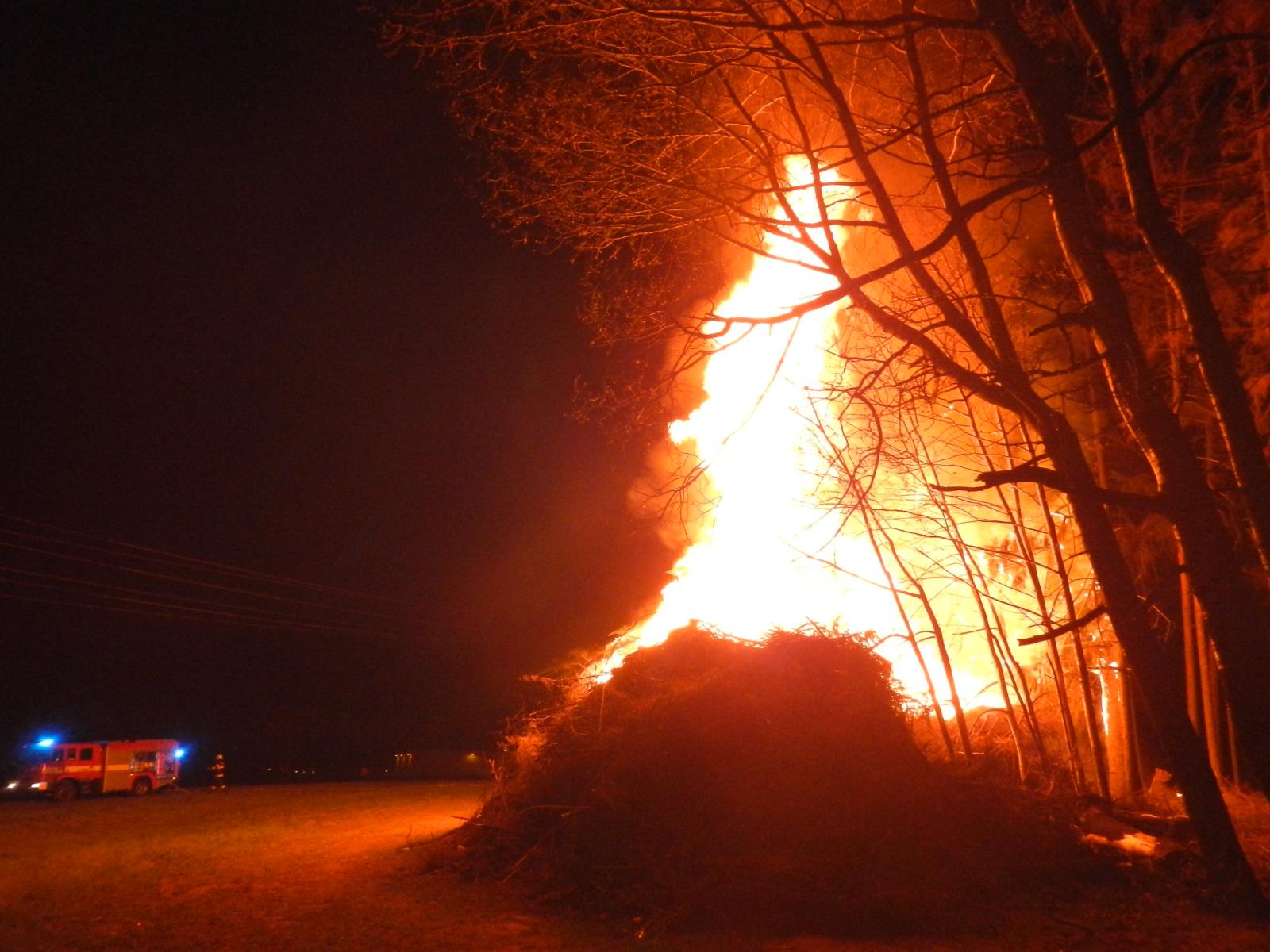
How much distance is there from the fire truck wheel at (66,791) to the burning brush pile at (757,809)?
56.8 ft

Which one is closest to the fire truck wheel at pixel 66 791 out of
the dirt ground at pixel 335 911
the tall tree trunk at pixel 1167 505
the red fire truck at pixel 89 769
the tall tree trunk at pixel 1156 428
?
the red fire truck at pixel 89 769

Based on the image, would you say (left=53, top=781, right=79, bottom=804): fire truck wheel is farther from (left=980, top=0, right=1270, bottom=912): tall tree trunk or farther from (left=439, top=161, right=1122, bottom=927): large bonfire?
(left=980, top=0, right=1270, bottom=912): tall tree trunk

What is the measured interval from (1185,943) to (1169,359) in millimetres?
6062

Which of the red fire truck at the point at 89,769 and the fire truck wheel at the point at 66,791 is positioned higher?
the red fire truck at the point at 89,769

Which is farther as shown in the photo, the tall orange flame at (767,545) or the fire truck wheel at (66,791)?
the fire truck wheel at (66,791)

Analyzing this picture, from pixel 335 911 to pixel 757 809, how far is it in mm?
3572

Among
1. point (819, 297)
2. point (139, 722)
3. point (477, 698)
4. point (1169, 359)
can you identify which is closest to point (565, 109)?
point (819, 297)

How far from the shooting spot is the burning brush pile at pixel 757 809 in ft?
23.6

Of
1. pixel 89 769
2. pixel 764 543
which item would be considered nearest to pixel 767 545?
pixel 764 543

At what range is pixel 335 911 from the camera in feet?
25.4

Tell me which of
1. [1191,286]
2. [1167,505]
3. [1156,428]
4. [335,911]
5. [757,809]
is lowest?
[335,911]

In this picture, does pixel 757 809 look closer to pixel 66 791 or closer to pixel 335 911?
pixel 335 911

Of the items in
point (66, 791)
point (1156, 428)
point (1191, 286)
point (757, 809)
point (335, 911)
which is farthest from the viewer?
point (66, 791)

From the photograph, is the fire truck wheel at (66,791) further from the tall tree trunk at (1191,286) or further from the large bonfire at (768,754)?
the tall tree trunk at (1191,286)
